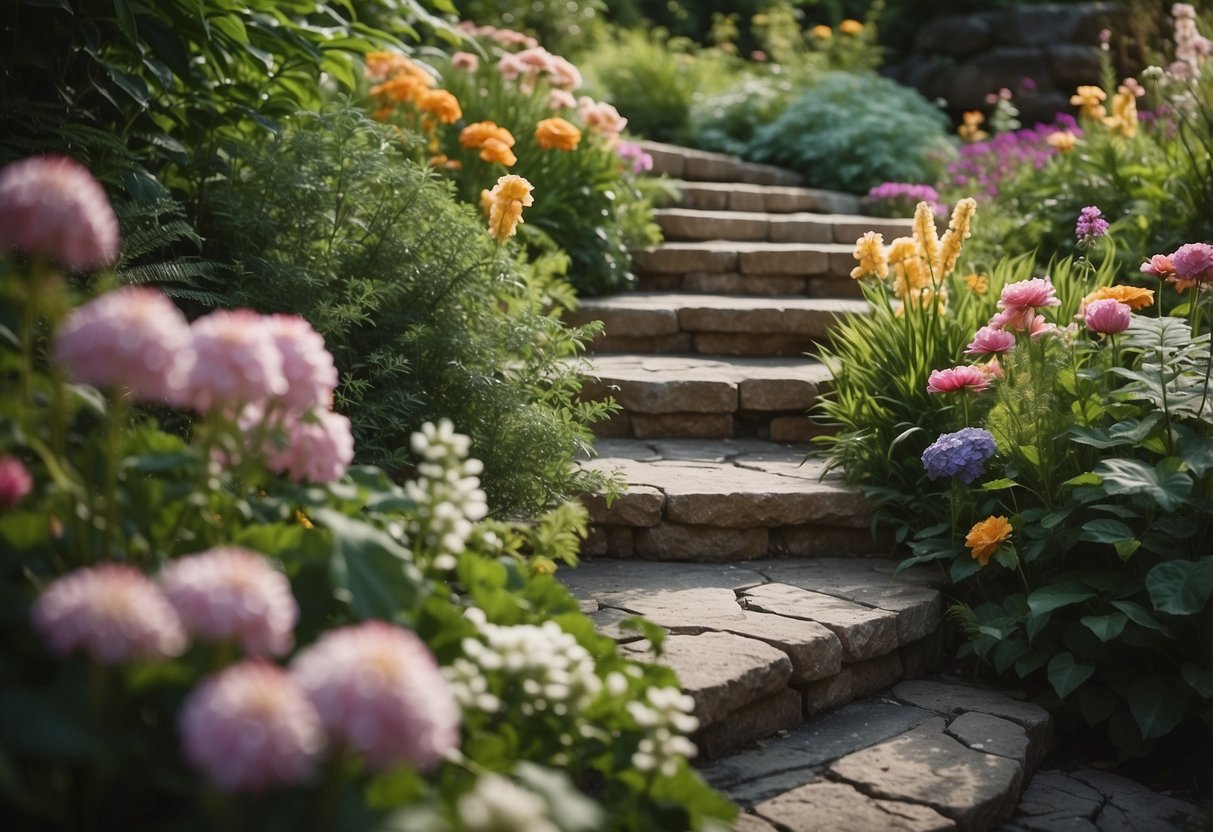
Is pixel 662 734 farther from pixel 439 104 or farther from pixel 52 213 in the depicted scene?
pixel 439 104

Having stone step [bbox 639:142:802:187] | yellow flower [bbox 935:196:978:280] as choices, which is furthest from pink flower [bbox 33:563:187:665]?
stone step [bbox 639:142:802:187]

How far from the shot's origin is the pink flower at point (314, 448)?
1.48m

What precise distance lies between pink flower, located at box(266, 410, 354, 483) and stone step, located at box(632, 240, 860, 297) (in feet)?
12.7

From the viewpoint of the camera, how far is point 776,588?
9.98ft

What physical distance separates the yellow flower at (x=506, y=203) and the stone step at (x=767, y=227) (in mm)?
2863

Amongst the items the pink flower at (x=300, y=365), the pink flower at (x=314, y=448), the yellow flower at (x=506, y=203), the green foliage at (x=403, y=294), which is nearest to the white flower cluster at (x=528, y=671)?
the pink flower at (x=314, y=448)

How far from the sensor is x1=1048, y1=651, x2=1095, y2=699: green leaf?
2.59 meters

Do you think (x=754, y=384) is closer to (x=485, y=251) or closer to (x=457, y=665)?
(x=485, y=251)

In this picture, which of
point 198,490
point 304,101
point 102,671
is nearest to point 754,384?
point 304,101

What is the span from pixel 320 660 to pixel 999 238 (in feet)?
14.2

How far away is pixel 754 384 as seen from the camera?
13.2 ft

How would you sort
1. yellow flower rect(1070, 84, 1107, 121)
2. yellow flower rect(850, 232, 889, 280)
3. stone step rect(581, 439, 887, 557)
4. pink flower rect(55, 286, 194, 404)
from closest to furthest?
pink flower rect(55, 286, 194, 404)
stone step rect(581, 439, 887, 557)
yellow flower rect(850, 232, 889, 280)
yellow flower rect(1070, 84, 1107, 121)

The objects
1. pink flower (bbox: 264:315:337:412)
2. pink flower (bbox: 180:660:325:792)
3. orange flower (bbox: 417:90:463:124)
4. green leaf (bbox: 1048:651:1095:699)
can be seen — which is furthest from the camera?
orange flower (bbox: 417:90:463:124)

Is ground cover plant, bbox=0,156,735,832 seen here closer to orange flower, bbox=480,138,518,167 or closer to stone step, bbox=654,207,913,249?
orange flower, bbox=480,138,518,167
